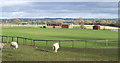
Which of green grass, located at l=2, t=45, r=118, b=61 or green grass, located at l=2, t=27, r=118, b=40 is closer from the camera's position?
green grass, located at l=2, t=45, r=118, b=61

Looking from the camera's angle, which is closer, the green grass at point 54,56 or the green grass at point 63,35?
the green grass at point 54,56

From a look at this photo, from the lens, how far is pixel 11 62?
11562 millimetres

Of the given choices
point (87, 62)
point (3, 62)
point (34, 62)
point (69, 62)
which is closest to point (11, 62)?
point (3, 62)

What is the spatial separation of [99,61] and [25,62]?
15.2 feet

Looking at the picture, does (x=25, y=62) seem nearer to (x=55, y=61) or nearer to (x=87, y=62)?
(x=55, y=61)

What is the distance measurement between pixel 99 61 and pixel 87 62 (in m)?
0.98

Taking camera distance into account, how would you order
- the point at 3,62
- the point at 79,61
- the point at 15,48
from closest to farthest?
the point at 3,62
the point at 79,61
the point at 15,48

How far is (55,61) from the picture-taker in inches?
475

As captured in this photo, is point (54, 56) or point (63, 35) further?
point (63, 35)

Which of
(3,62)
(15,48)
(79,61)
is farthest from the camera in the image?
(15,48)

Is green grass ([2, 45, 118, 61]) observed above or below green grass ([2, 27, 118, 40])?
above

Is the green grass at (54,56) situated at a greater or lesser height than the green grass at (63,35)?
greater

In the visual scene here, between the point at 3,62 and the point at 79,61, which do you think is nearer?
the point at 3,62

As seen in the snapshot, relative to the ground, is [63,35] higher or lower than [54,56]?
lower
